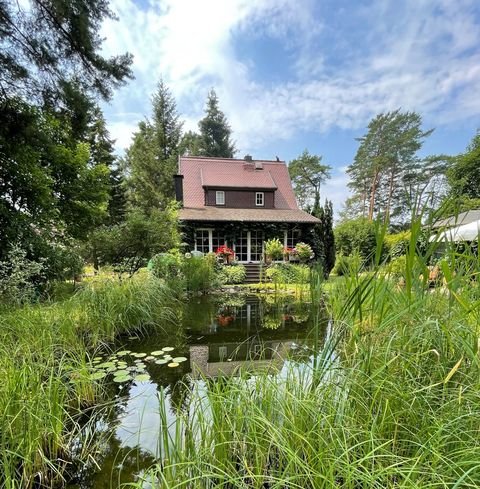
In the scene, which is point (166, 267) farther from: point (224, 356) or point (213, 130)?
point (213, 130)

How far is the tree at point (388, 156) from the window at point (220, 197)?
36.2 feet

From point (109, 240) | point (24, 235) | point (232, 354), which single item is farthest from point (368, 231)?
point (24, 235)

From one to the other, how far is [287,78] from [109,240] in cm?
965

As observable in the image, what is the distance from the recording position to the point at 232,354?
11.5 ft

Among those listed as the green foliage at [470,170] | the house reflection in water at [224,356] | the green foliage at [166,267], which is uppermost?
the green foliage at [470,170]

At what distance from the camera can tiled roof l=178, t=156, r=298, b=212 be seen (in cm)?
1514

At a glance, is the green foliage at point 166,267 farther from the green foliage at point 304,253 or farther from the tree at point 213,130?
the tree at point 213,130

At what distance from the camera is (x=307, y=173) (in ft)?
84.7

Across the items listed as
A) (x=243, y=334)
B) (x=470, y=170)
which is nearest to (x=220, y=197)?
(x=243, y=334)

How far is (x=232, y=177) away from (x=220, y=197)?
151cm

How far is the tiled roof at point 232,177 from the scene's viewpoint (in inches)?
596

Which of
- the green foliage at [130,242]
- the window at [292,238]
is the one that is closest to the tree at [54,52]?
the green foliage at [130,242]

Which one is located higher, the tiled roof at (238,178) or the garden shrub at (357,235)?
the tiled roof at (238,178)

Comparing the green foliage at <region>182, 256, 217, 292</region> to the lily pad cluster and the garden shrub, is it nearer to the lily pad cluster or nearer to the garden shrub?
the lily pad cluster
